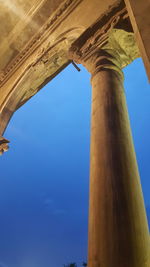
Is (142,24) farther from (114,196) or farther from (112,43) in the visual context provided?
(112,43)

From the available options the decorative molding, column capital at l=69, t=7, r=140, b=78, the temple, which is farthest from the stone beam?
the decorative molding

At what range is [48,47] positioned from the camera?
6703 millimetres

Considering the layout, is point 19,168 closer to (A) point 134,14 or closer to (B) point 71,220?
(B) point 71,220

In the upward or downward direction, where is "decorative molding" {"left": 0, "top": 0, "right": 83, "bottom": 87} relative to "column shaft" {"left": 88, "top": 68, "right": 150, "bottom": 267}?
upward

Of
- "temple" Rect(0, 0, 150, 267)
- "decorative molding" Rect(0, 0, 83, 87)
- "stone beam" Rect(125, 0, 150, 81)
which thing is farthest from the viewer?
"decorative molding" Rect(0, 0, 83, 87)

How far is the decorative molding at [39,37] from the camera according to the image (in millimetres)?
6543

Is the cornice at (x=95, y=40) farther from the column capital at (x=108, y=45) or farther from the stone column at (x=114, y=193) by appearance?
the stone column at (x=114, y=193)

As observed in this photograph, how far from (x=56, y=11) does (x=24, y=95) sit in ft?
9.50

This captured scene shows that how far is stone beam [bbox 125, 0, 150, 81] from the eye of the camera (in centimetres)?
197

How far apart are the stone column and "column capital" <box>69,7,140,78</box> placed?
2.63 ft

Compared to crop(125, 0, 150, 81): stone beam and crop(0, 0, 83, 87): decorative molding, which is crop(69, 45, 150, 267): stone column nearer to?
crop(125, 0, 150, 81): stone beam

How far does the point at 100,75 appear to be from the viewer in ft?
12.6

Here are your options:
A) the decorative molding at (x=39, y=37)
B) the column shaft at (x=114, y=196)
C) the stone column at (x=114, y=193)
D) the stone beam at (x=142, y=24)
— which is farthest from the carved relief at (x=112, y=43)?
the decorative molding at (x=39, y=37)

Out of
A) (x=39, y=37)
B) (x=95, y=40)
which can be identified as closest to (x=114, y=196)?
(x=95, y=40)
